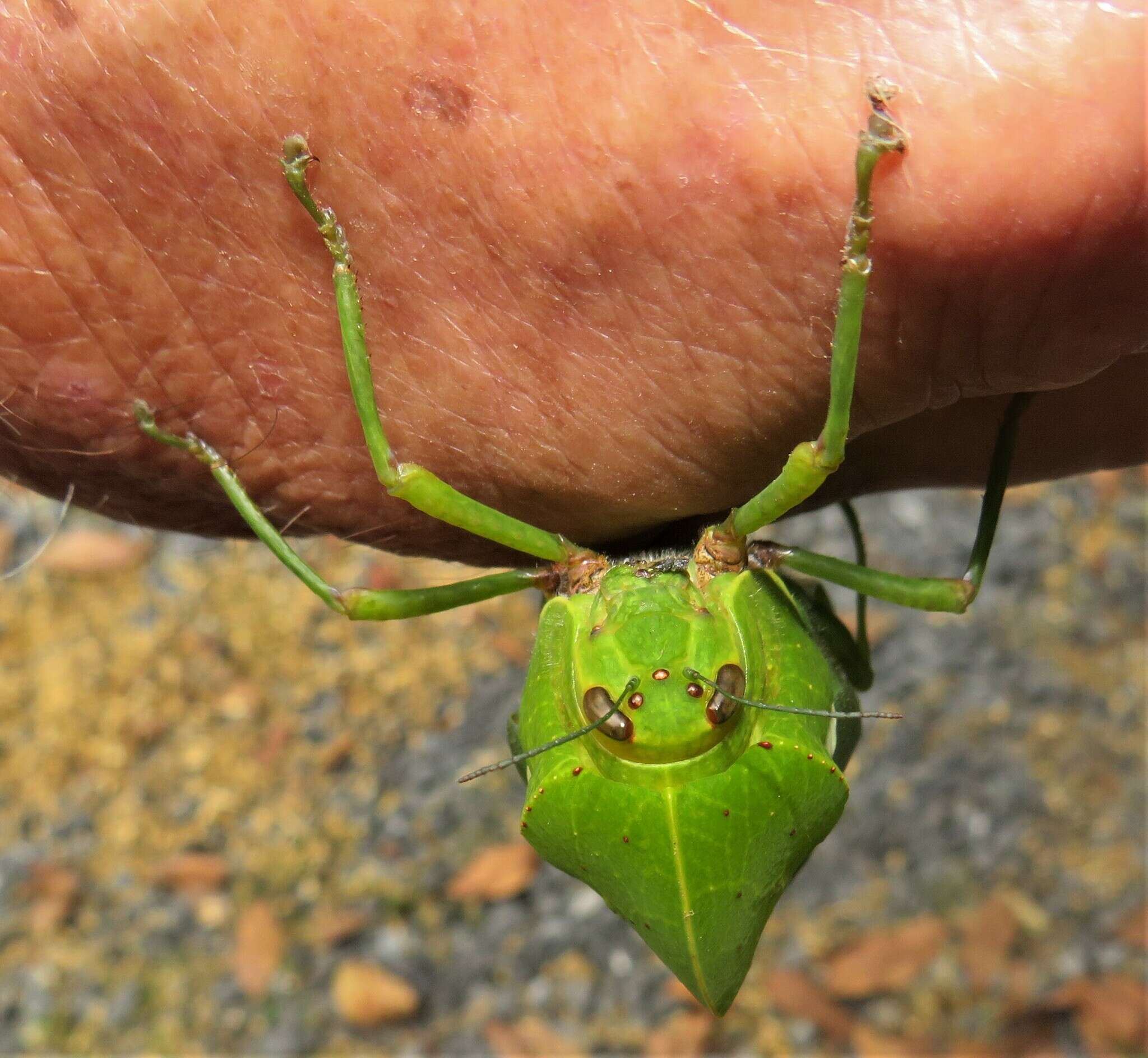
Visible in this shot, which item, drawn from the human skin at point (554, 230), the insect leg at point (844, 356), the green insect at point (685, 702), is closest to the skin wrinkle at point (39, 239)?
the human skin at point (554, 230)

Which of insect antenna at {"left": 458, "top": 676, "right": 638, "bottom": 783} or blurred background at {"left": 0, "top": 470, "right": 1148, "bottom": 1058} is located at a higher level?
insect antenna at {"left": 458, "top": 676, "right": 638, "bottom": 783}

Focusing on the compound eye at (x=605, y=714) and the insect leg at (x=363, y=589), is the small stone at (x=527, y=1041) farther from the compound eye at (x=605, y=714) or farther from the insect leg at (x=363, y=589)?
the compound eye at (x=605, y=714)

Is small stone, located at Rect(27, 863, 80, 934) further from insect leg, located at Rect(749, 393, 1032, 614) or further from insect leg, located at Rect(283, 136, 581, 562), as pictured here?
insect leg, located at Rect(749, 393, 1032, 614)

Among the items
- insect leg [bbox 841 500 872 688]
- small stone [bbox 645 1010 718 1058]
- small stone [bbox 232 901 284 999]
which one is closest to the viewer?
insect leg [bbox 841 500 872 688]

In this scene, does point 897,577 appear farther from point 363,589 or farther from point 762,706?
point 363,589

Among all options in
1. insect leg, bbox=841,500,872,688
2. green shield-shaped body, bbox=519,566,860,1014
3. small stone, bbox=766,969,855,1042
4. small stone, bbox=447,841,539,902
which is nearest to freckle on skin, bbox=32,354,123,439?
green shield-shaped body, bbox=519,566,860,1014

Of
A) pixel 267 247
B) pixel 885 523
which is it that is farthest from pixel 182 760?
pixel 267 247
